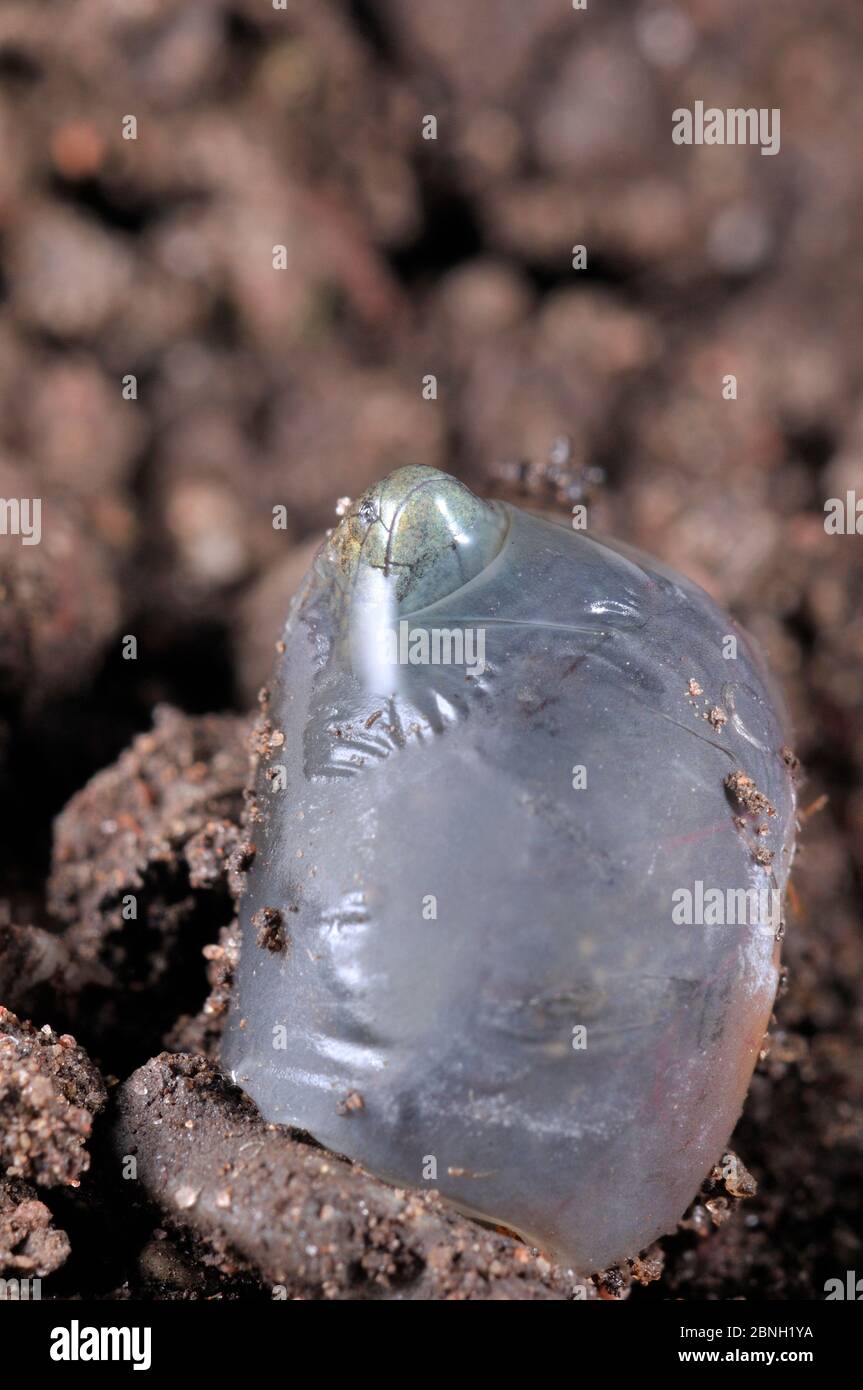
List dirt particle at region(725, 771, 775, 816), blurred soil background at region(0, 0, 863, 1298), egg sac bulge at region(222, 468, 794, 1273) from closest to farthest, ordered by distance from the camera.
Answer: egg sac bulge at region(222, 468, 794, 1273)
dirt particle at region(725, 771, 775, 816)
blurred soil background at region(0, 0, 863, 1298)

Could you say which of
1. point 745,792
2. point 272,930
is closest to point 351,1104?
point 272,930

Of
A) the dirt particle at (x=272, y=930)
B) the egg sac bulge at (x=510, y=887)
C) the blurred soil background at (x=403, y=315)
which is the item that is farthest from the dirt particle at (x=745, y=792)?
the blurred soil background at (x=403, y=315)

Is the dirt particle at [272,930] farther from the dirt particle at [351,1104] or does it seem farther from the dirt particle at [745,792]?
the dirt particle at [745,792]

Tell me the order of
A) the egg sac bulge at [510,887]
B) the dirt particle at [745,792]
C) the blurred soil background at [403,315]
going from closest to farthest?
the egg sac bulge at [510,887] → the dirt particle at [745,792] → the blurred soil background at [403,315]

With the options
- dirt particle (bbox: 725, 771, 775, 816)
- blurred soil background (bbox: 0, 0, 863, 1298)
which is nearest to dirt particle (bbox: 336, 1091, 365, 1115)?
dirt particle (bbox: 725, 771, 775, 816)

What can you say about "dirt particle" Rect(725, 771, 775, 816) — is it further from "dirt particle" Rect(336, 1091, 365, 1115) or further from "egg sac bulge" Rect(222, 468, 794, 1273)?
"dirt particle" Rect(336, 1091, 365, 1115)

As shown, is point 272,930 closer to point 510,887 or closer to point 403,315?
point 510,887
